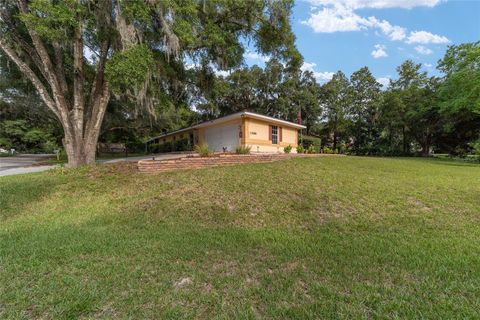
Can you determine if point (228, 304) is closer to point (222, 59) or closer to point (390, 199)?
point (390, 199)

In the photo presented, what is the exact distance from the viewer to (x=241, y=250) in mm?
3338

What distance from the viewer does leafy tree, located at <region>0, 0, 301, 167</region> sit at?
7609 mm

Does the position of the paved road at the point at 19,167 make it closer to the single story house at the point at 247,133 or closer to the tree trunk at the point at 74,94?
the tree trunk at the point at 74,94

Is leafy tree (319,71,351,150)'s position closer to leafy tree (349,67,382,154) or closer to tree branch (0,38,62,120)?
leafy tree (349,67,382,154)

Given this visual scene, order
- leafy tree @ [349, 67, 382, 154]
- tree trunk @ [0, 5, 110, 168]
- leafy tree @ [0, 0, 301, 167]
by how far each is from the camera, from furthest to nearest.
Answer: leafy tree @ [349, 67, 382, 154] < tree trunk @ [0, 5, 110, 168] < leafy tree @ [0, 0, 301, 167]

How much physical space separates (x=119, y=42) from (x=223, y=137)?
10.1m

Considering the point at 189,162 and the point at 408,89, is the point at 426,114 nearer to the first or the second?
the point at 408,89

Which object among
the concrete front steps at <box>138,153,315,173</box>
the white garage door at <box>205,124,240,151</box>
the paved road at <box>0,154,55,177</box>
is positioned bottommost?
the paved road at <box>0,154,55,177</box>

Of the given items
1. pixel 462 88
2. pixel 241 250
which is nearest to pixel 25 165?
pixel 241 250

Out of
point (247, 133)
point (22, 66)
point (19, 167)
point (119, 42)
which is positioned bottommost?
point (19, 167)

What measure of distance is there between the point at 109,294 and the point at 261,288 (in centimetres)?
148

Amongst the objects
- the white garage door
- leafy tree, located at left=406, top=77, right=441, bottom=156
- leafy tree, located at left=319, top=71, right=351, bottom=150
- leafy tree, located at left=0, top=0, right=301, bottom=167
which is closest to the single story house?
the white garage door

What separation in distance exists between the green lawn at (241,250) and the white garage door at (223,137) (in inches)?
405

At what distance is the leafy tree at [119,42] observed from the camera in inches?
300
